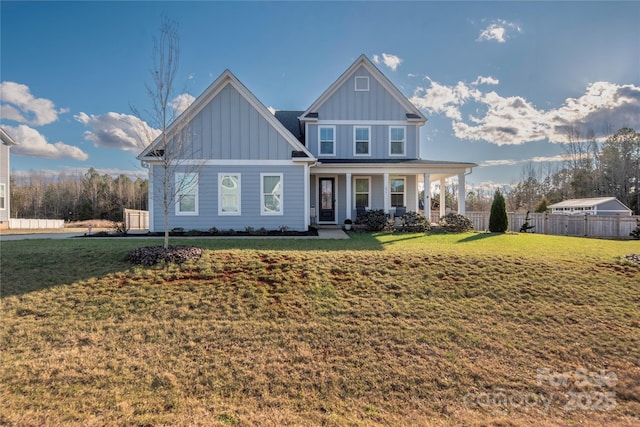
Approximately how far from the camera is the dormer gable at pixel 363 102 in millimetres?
16922

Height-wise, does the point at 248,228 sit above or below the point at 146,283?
above

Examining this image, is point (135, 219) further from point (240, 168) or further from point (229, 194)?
point (240, 168)

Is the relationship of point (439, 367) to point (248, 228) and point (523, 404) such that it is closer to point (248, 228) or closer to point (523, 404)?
point (523, 404)

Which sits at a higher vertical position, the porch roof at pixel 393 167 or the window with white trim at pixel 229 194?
the porch roof at pixel 393 167

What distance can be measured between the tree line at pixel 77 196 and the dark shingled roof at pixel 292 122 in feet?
97.8

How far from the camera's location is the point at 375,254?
8.60 m

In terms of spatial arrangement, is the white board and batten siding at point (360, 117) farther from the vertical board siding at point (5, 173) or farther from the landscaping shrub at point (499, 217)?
the vertical board siding at point (5, 173)

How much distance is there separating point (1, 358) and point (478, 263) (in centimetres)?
957

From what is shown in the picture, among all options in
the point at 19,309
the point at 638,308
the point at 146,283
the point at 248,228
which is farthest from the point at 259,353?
the point at 248,228

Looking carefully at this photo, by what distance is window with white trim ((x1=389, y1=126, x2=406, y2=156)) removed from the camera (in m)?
17.3

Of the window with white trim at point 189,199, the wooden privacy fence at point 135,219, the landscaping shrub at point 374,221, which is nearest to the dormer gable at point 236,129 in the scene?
the window with white trim at point 189,199

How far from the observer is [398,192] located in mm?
17516

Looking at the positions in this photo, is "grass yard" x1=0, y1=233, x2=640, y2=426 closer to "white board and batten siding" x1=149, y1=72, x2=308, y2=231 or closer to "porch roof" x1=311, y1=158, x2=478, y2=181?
"white board and batten siding" x1=149, y1=72, x2=308, y2=231

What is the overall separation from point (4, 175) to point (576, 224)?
38.3m
